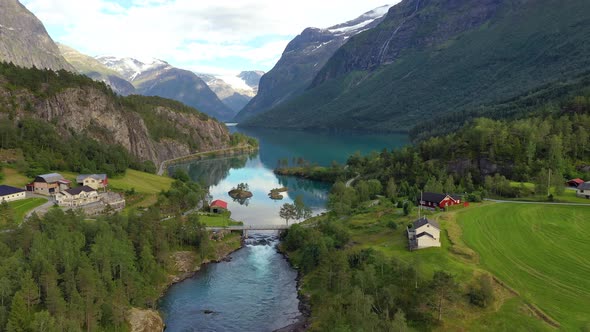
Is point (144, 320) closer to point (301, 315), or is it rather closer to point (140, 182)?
point (301, 315)

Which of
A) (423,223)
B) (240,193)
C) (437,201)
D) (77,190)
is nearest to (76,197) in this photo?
(77,190)

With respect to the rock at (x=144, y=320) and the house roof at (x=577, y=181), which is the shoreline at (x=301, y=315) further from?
the house roof at (x=577, y=181)

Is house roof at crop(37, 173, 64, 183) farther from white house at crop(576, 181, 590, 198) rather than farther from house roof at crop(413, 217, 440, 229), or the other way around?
white house at crop(576, 181, 590, 198)

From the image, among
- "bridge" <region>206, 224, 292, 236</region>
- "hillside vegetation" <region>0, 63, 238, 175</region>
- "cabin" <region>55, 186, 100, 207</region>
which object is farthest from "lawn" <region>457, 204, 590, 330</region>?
"hillside vegetation" <region>0, 63, 238, 175</region>

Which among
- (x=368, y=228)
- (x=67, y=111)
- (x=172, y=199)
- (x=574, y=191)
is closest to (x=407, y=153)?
(x=574, y=191)

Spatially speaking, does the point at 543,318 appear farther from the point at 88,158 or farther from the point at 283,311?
the point at 88,158
